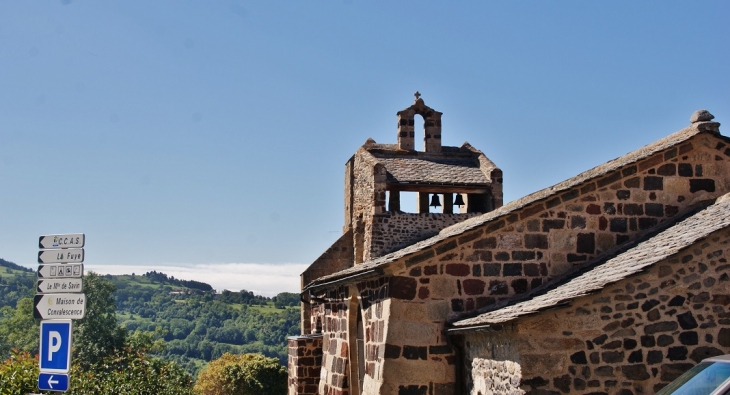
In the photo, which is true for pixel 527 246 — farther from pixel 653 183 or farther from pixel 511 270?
pixel 653 183

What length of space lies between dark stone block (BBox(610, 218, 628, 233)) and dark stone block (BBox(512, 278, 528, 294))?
1.76 m

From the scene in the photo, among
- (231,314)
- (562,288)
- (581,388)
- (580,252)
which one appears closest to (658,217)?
(580,252)

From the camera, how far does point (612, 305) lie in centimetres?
1022

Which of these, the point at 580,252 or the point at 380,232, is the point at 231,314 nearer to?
the point at 380,232

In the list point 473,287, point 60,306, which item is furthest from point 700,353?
point 60,306

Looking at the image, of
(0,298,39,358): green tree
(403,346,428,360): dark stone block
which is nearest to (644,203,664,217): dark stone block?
(403,346,428,360): dark stone block

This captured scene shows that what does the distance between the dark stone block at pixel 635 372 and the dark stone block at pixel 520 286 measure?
257 cm

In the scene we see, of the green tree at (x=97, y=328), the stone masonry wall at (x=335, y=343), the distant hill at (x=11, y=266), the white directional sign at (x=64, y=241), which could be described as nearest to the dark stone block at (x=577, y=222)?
the stone masonry wall at (x=335, y=343)

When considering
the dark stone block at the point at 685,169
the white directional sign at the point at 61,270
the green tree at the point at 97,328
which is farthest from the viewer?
the green tree at the point at 97,328

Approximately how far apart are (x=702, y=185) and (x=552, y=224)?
2.74 m

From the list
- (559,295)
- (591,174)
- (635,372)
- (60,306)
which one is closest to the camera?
(60,306)

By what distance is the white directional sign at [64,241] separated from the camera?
900 centimetres

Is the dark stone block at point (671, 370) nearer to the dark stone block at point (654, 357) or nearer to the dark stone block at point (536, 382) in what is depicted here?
the dark stone block at point (654, 357)

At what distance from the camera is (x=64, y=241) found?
9039mm
